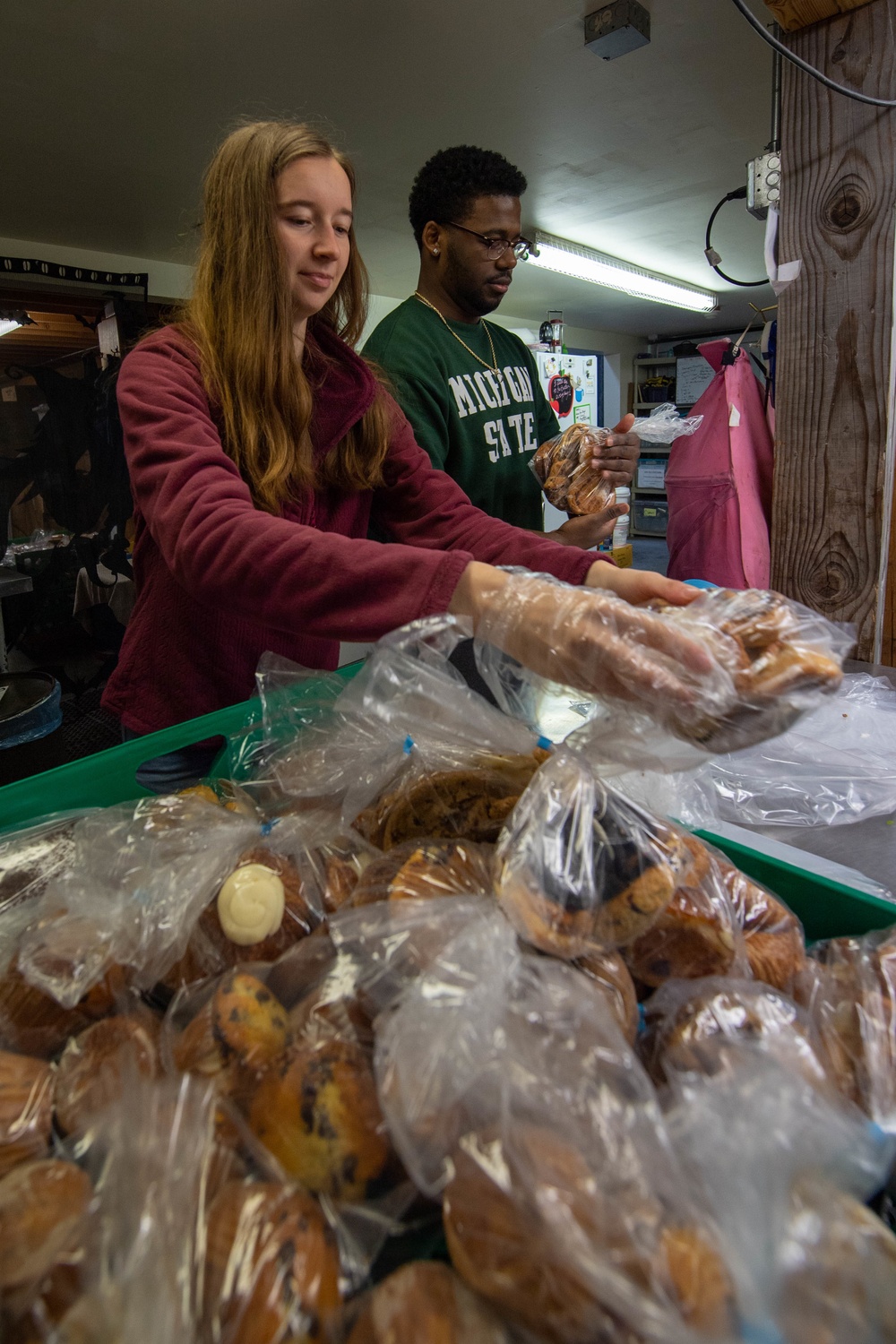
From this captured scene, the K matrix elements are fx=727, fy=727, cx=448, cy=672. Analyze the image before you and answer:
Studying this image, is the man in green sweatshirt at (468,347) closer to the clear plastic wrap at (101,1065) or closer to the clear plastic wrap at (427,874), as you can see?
the clear plastic wrap at (427,874)

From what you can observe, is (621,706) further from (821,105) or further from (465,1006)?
(821,105)

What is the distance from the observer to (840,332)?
158cm

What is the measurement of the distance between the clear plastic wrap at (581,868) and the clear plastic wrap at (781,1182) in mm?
121

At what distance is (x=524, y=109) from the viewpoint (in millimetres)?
3223

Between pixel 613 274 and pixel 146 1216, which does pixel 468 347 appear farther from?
pixel 613 274

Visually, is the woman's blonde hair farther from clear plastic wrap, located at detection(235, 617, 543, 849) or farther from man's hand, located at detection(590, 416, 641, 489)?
man's hand, located at detection(590, 416, 641, 489)

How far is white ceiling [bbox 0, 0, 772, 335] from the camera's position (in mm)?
2428

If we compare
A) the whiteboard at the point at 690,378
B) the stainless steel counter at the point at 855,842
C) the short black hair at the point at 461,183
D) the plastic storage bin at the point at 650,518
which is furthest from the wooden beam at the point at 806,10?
the whiteboard at the point at 690,378

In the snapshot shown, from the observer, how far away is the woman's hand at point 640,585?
851 millimetres

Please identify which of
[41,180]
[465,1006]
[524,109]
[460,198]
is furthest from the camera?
[41,180]

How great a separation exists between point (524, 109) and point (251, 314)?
285 cm

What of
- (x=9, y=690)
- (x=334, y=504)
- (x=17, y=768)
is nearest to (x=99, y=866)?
(x=334, y=504)

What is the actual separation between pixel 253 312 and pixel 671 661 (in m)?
0.95

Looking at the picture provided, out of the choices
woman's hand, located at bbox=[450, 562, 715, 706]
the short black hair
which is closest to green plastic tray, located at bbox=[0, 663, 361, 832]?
woman's hand, located at bbox=[450, 562, 715, 706]
